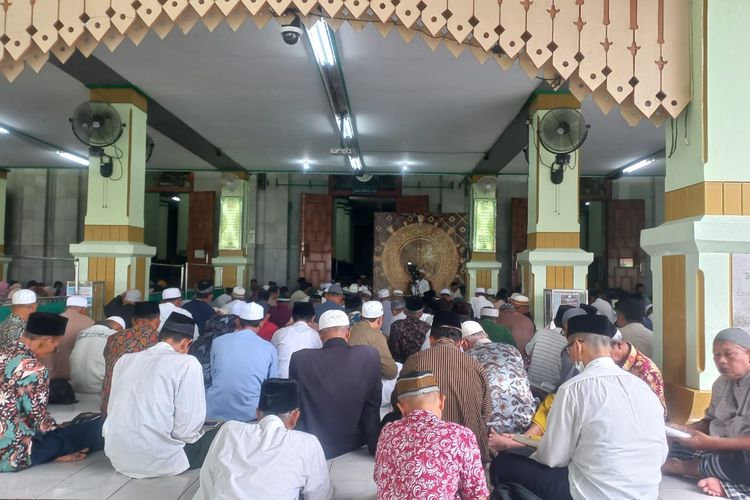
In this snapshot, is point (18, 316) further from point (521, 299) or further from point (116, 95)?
point (521, 299)

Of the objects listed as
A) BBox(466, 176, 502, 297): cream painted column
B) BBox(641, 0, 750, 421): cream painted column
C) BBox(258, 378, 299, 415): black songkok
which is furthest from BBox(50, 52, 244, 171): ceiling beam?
BBox(641, 0, 750, 421): cream painted column

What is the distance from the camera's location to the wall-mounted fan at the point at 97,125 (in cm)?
690

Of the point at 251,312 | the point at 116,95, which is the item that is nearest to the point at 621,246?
the point at 116,95

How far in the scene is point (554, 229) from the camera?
22.9 feet

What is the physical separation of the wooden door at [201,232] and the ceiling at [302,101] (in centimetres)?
159

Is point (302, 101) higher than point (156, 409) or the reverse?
higher

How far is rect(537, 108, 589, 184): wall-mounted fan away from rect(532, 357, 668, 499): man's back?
461cm

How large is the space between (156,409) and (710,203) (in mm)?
3150

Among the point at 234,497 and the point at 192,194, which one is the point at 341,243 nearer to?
the point at 192,194

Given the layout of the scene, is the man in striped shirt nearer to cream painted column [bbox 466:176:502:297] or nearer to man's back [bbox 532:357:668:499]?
man's back [bbox 532:357:668:499]

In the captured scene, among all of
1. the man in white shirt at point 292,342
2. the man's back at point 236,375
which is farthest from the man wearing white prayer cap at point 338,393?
the man in white shirt at point 292,342

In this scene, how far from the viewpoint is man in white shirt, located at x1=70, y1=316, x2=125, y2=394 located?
490cm

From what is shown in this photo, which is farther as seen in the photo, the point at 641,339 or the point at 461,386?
the point at 641,339

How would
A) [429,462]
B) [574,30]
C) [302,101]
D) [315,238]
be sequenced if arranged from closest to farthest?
[429,462]
[574,30]
[302,101]
[315,238]
